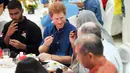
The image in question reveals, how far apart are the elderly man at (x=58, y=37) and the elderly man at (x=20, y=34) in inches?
12.2

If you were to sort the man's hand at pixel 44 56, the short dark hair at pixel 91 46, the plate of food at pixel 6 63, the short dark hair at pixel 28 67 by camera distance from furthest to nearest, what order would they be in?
the man's hand at pixel 44 56
the plate of food at pixel 6 63
the short dark hair at pixel 91 46
the short dark hair at pixel 28 67

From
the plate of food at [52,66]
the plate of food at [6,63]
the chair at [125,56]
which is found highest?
the plate of food at [6,63]

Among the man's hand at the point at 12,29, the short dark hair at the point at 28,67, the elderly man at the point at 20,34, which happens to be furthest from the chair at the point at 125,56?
the short dark hair at the point at 28,67

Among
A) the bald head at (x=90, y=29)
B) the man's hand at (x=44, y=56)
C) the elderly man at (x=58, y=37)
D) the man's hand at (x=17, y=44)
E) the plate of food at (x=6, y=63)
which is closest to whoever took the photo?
the bald head at (x=90, y=29)

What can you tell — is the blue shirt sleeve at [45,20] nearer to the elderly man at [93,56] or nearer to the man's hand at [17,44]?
the man's hand at [17,44]

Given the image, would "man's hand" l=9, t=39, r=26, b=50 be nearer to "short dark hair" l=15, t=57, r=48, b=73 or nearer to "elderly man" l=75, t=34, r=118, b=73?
"elderly man" l=75, t=34, r=118, b=73

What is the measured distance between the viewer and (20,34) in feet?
12.7

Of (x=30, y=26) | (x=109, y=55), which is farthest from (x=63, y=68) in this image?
(x=30, y=26)

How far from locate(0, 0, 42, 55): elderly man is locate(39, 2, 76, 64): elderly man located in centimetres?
31

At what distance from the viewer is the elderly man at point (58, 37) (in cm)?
350

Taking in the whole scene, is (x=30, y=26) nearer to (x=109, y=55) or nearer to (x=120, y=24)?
(x=109, y=55)

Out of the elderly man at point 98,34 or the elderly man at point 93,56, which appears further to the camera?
the elderly man at point 98,34

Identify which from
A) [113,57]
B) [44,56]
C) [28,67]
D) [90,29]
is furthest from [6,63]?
[28,67]

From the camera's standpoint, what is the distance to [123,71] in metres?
3.25
